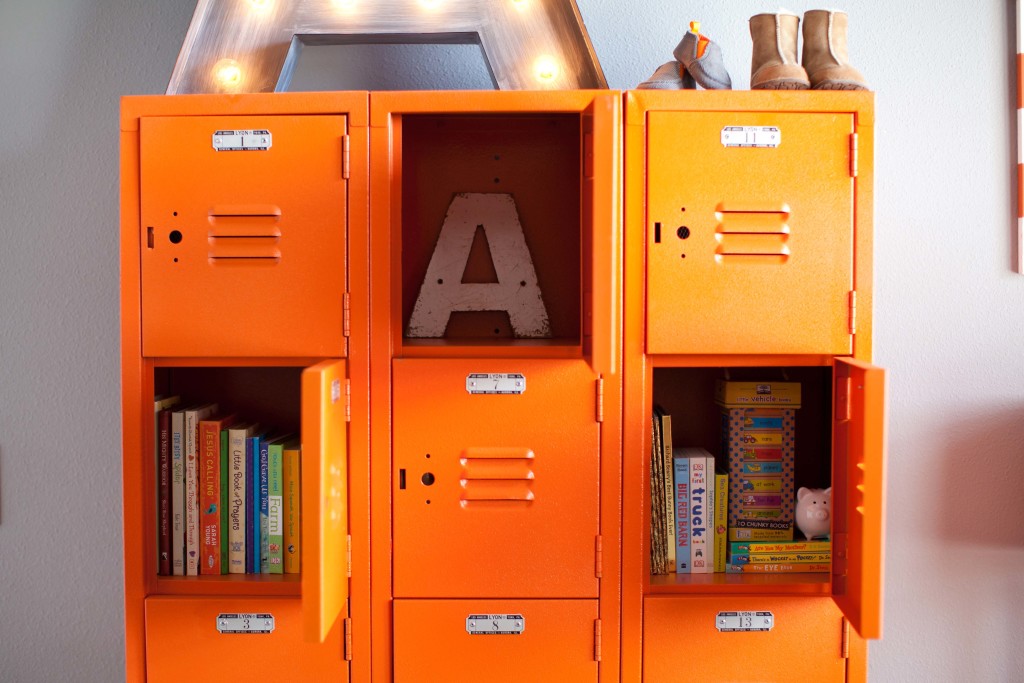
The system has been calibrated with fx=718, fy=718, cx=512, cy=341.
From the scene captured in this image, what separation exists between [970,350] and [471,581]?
1468 mm

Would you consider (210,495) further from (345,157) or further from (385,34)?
(385,34)

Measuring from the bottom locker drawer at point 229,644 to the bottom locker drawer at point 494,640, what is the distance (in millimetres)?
150

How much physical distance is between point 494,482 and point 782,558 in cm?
65

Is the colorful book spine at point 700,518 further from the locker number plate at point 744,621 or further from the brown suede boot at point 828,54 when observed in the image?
the brown suede boot at point 828,54

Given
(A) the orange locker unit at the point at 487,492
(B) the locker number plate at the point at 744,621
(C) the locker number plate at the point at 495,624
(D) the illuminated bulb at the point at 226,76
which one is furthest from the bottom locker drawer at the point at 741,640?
(D) the illuminated bulb at the point at 226,76

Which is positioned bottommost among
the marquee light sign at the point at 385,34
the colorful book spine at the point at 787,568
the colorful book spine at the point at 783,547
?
the colorful book spine at the point at 787,568

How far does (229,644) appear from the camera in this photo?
4.80ft

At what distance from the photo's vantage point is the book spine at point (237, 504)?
1.54 m

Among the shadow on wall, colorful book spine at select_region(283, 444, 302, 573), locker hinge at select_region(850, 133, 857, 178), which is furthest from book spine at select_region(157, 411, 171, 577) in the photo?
the shadow on wall

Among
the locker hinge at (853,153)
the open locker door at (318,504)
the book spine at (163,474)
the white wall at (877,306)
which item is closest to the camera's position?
the open locker door at (318,504)

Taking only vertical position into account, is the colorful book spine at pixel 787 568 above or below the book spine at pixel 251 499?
below

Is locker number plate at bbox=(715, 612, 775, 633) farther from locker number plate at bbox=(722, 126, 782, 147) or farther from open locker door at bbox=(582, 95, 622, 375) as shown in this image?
locker number plate at bbox=(722, 126, 782, 147)

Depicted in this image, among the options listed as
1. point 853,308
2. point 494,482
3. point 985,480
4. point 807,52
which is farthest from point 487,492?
point 985,480

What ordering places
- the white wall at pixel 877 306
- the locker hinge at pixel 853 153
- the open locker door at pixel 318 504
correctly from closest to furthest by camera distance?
the open locker door at pixel 318 504 < the locker hinge at pixel 853 153 < the white wall at pixel 877 306
